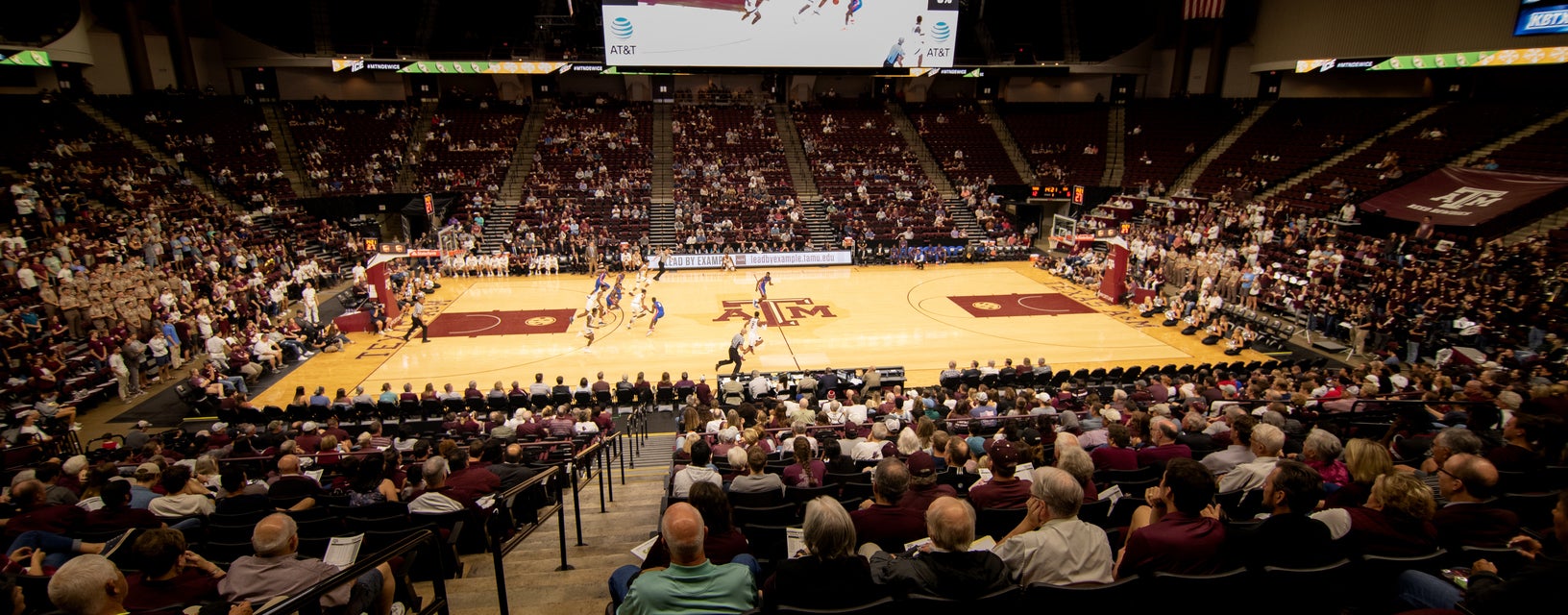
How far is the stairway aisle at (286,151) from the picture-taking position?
33438 millimetres

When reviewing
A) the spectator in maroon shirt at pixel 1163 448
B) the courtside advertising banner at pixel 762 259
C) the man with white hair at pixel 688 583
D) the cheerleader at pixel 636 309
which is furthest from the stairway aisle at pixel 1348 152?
the man with white hair at pixel 688 583

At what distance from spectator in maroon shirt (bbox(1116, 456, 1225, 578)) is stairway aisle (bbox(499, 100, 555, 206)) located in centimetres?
3494

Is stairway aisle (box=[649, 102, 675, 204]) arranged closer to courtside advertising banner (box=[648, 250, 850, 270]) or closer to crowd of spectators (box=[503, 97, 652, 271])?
crowd of spectators (box=[503, 97, 652, 271])

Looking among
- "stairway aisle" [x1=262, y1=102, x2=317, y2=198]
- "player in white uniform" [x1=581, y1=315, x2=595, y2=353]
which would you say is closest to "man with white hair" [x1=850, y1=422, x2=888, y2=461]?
"player in white uniform" [x1=581, y1=315, x2=595, y2=353]

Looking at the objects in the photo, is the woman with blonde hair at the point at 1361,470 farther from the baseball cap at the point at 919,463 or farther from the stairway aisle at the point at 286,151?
the stairway aisle at the point at 286,151

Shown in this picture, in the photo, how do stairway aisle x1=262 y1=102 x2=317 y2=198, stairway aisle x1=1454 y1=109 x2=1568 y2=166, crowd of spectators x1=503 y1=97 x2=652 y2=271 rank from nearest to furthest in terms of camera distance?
stairway aisle x1=1454 y1=109 x2=1568 y2=166 → crowd of spectators x1=503 y1=97 x2=652 y2=271 → stairway aisle x1=262 y1=102 x2=317 y2=198

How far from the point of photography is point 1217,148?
36.5 meters

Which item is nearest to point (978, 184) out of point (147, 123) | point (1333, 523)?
point (1333, 523)

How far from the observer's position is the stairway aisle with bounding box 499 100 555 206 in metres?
36.0

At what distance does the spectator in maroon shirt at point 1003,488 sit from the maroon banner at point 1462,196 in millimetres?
23284

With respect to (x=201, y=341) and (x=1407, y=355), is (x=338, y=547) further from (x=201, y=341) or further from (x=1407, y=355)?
(x=1407, y=355)

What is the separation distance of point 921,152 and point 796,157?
7.25 m

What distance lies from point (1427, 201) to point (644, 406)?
80.6 feet

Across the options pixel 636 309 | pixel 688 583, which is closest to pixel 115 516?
pixel 688 583
